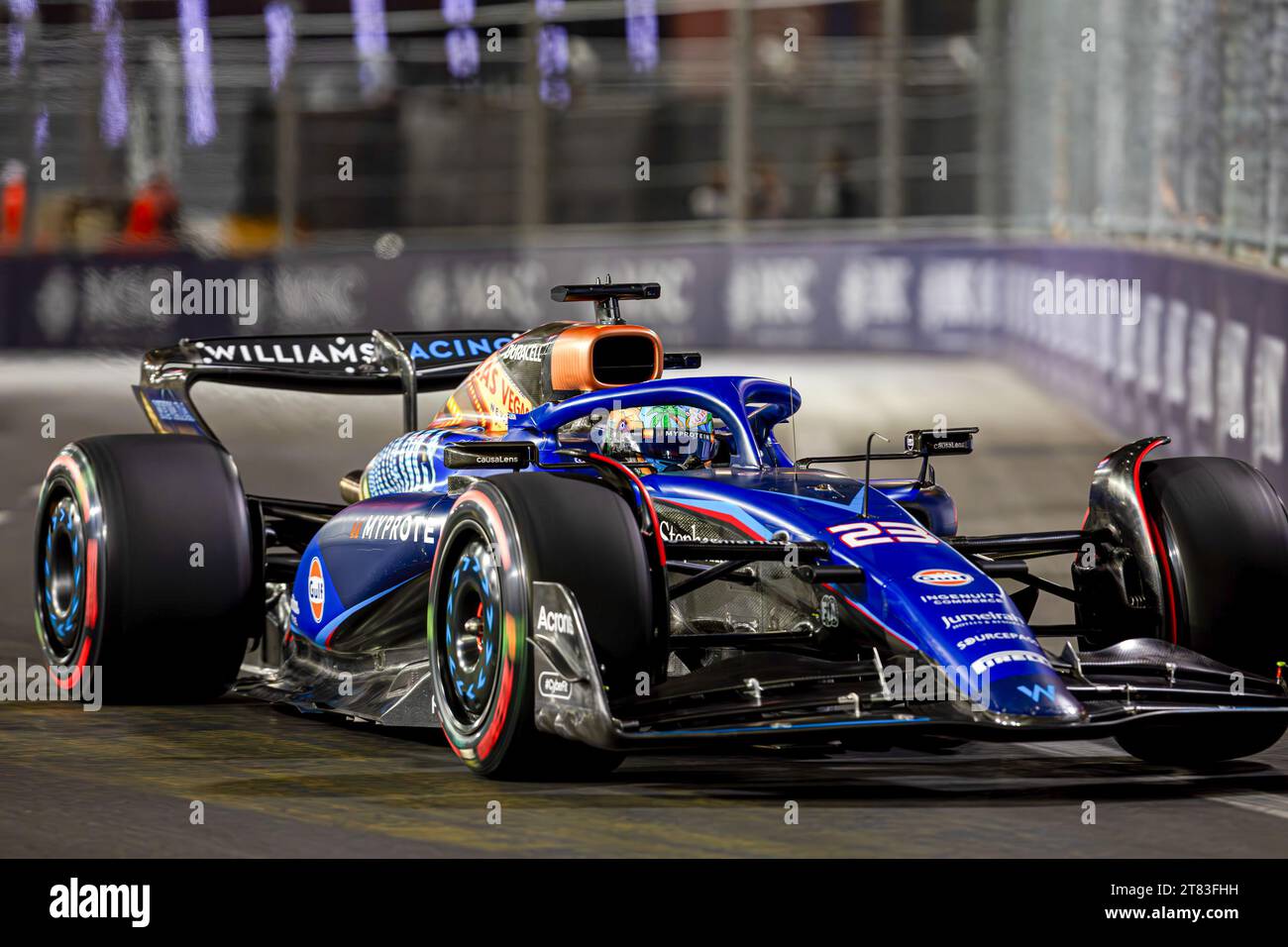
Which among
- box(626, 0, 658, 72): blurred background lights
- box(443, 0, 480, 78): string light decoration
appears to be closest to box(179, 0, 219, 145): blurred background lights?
box(443, 0, 480, 78): string light decoration

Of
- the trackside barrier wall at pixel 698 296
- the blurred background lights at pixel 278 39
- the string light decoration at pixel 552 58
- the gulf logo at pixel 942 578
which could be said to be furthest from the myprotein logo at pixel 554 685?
the string light decoration at pixel 552 58

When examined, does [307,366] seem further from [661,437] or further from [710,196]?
[710,196]

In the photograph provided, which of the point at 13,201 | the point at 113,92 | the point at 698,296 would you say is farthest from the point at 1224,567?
the point at 13,201

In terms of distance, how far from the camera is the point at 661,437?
825 cm

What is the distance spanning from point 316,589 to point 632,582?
2.19m

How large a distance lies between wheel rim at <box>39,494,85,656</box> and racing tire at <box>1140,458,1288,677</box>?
3647 millimetres

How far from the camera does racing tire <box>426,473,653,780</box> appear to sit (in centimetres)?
665

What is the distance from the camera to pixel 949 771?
7273mm

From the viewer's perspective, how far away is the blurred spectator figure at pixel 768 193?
32344 millimetres

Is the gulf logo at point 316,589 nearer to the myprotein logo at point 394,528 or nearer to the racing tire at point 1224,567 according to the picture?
the myprotein logo at point 394,528
